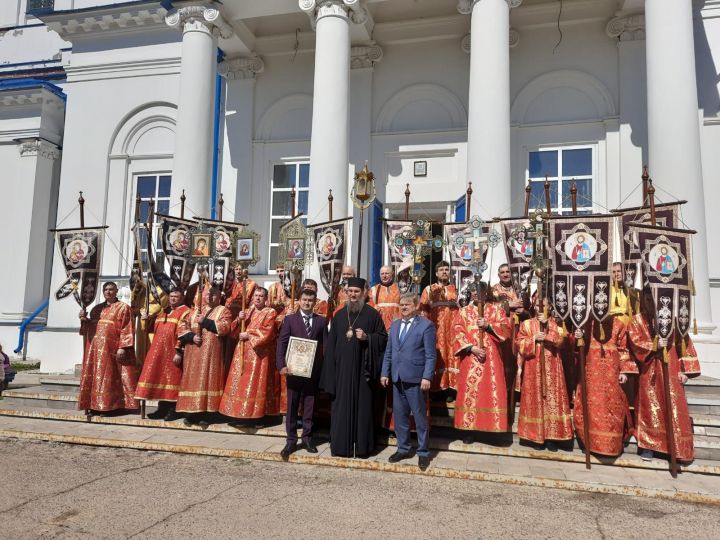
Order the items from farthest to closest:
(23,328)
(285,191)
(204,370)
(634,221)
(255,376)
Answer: (23,328)
(285,191)
(204,370)
(255,376)
(634,221)

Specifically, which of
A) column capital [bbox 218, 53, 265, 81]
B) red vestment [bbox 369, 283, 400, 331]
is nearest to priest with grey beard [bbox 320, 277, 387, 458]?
red vestment [bbox 369, 283, 400, 331]

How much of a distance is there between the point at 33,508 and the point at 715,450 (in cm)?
608

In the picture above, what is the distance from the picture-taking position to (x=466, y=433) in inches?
234

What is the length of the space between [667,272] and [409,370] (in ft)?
8.66

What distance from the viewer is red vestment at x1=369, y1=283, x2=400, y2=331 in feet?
22.3

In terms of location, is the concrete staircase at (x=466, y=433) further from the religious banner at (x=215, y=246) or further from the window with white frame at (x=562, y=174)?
the window with white frame at (x=562, y=174)

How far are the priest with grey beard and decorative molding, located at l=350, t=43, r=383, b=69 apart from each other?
6972 millimetres

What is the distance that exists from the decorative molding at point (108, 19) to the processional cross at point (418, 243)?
337 inches

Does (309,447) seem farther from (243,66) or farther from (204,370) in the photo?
(243,66)

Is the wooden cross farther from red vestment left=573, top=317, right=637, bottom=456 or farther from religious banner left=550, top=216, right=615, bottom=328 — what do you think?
red vestment left=573, top=317, right=637, bottom=456

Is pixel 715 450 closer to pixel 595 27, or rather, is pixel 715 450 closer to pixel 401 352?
pixel 401 352

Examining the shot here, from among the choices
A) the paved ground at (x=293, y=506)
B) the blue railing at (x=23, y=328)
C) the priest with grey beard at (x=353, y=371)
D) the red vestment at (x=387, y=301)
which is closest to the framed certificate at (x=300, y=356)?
the priest with grey beard at (x=353, y=371)

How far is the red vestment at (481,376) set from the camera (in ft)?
18.9

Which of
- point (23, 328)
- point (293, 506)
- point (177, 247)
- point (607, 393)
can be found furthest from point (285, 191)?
point (293, 506)
